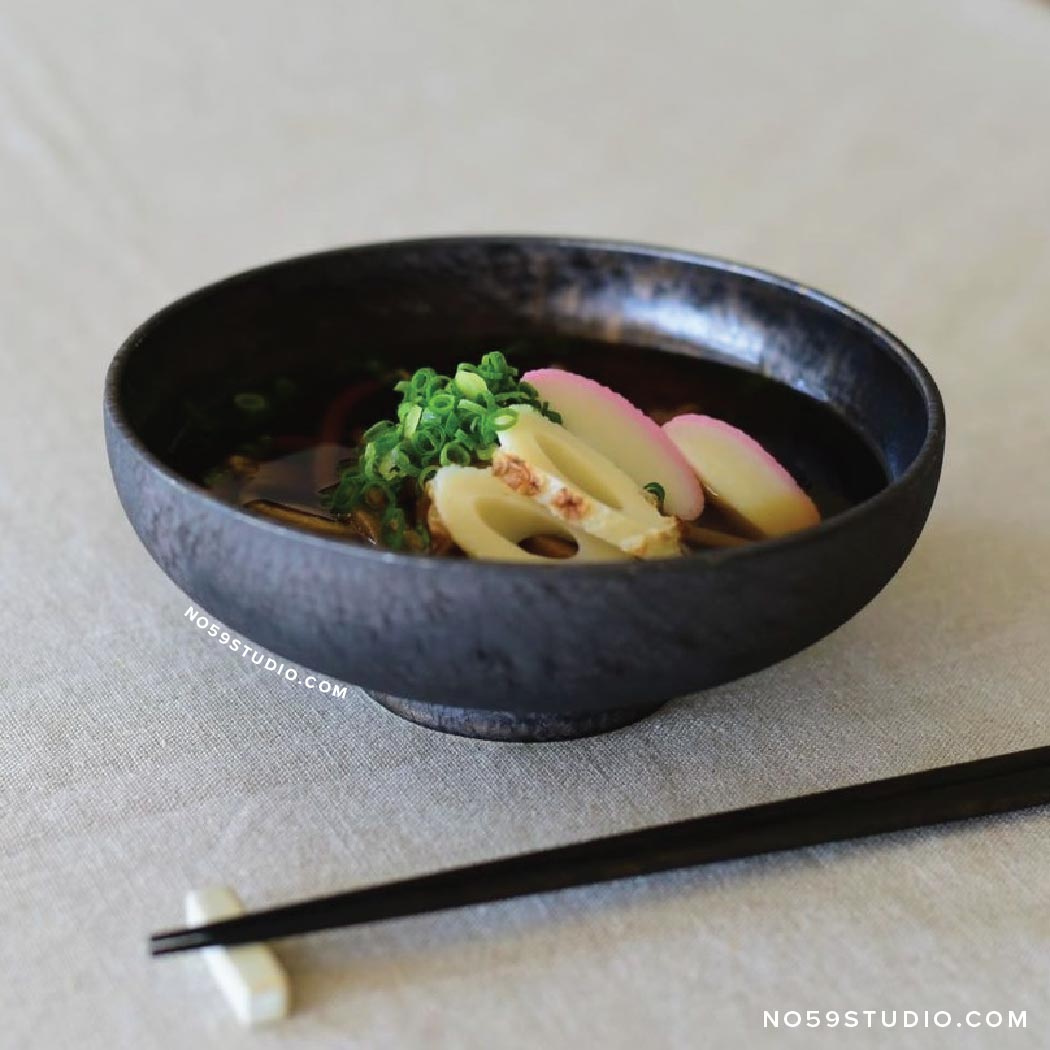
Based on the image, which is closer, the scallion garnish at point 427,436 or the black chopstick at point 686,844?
the black chopstick at point 686,844

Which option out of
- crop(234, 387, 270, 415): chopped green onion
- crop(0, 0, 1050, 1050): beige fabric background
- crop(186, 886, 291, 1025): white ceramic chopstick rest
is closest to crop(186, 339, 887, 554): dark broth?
crop(234, 387, 270, 415): chopped green onion

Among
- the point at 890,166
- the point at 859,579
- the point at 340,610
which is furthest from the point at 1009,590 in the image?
the point at 890,166

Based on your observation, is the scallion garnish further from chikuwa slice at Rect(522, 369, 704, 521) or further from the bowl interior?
the bowl interior

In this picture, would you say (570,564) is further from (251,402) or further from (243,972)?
(251,402)

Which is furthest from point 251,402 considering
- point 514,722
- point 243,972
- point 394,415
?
point 243,972

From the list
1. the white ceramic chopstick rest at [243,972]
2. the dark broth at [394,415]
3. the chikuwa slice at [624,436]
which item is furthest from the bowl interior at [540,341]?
the white ceramic chopstick rest at [243,972]

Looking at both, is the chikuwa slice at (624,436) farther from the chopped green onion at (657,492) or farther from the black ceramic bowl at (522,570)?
the black ceramic bowl at (522,570)

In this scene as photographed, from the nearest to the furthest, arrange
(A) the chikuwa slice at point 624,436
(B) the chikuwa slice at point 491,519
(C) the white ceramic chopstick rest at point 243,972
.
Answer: (C) the white ceramic chopstick rest at point 243,972 < (B) the chikuwa slice at point 491,519 < (A) the chikuwa slice at point 624,436
